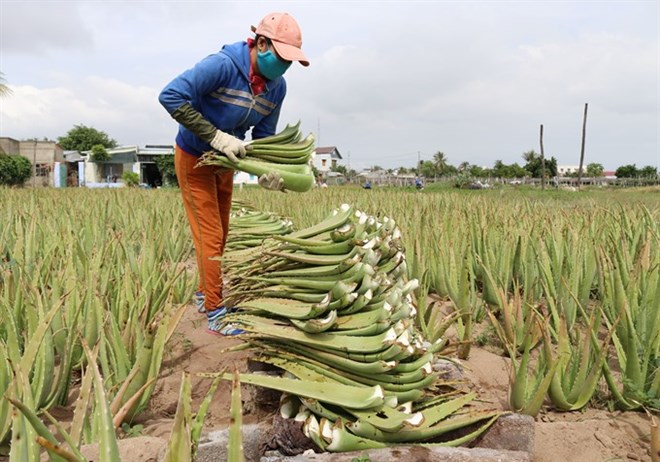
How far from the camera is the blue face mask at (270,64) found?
233 cm

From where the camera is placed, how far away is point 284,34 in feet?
7.40

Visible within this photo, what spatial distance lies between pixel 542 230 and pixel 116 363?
8.28 ft

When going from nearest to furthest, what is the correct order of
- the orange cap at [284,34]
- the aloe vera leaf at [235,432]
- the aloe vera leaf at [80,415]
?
1. the aloe vera leaf at [235,432]
2. the aloe vera leaf at [80,415]
3. the orange cap at [284,34]

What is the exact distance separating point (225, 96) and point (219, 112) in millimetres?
98

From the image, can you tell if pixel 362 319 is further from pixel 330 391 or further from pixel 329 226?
pixel 329 226

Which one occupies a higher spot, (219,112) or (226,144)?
(219,112)

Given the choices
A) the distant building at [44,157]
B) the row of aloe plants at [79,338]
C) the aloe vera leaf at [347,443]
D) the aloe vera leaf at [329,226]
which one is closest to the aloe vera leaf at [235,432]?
the row of aloe plants at [79,338]

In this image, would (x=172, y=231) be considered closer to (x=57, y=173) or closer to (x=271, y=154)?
(x=271, y=154)

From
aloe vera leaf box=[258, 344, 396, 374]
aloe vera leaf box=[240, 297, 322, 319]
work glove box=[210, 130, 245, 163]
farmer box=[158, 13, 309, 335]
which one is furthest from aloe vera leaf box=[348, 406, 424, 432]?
work glove box=[210, 130, 245, 163]

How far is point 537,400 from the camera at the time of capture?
145 cm

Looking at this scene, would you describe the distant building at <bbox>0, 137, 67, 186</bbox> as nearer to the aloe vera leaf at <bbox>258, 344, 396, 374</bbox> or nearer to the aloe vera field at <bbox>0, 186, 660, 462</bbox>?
the aloe vera field at <bbox>0, 186, 660, 462</bbox>

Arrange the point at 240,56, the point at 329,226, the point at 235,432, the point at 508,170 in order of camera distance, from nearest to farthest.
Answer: the point at 235,432
the point at 329,226
the point at 240,56
the point at 508,170

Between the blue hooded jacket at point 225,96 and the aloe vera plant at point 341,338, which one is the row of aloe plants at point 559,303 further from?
the blue hooded jacket at point 225,96

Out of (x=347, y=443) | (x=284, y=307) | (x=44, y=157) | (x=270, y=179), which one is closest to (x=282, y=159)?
(x=270, y=179)
